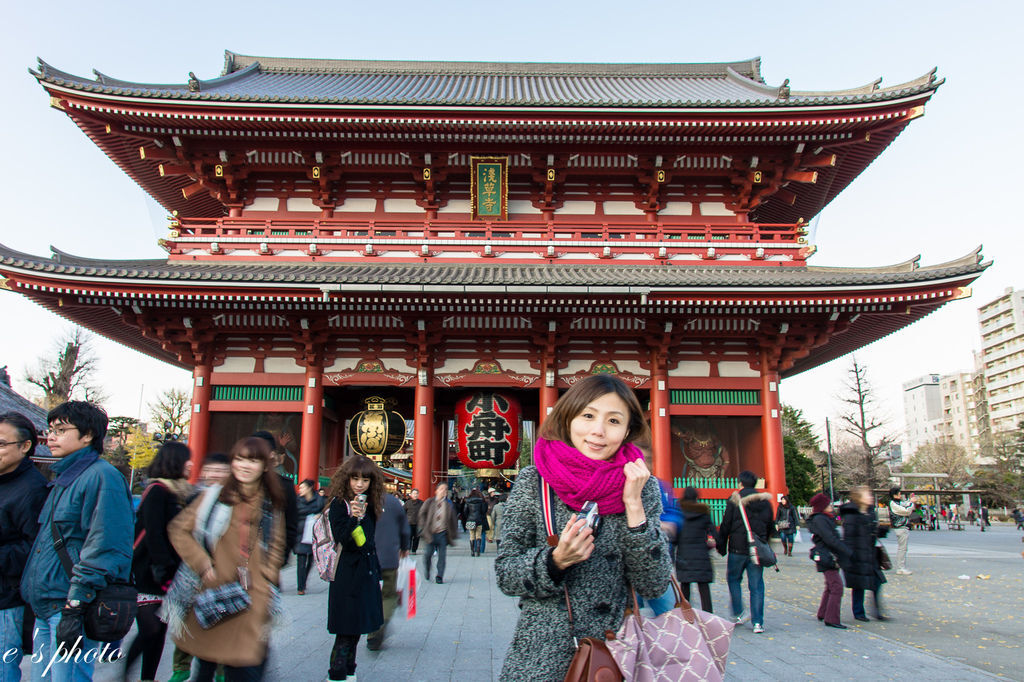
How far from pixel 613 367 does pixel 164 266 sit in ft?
32.2

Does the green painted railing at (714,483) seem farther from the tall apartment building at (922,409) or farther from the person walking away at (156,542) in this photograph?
the tall apartment building at (922,409)

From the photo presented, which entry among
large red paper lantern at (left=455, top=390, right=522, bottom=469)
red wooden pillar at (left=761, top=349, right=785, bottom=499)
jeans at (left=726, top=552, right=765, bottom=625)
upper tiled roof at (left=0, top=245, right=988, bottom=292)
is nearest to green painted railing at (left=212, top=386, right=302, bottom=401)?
upper tiled roof at (left=0, top=245, right=988, bottom=292)

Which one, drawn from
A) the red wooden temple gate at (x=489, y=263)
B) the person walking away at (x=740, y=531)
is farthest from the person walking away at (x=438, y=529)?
the person walking away at (x=740, y=531)

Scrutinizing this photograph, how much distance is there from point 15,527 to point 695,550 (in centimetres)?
598

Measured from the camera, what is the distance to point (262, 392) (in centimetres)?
1346

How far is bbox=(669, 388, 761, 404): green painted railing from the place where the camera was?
1358 centimetres

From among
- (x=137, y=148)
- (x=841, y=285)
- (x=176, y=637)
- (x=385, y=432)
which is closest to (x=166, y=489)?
(x=176, y=637)

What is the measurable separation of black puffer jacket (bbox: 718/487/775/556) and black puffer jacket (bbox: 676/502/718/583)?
35 centimetres

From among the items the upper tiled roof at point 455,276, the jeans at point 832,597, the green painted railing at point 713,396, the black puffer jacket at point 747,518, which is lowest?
the jeans at point 832,597

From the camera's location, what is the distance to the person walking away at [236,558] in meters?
3.11

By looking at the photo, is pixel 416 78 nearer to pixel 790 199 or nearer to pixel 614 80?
pixel 614 80

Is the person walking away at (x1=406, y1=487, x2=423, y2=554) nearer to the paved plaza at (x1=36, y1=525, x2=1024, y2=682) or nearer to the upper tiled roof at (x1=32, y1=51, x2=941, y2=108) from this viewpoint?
the paved plaza at (x1=36, y1=525, x2=1024, y2=682)

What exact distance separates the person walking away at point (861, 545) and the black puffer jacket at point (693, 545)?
1824 mm

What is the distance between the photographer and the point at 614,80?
2122cm
